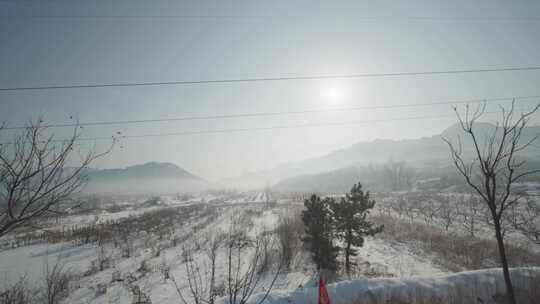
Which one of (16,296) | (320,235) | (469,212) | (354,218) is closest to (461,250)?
(354,218)

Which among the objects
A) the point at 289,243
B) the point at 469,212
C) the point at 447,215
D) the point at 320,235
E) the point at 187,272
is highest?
the point at 187,272

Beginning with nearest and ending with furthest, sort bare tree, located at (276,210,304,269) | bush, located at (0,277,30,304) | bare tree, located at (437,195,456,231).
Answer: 1. bush, located at (0,277,30,304)
2. bare tree, located at (276,210,304,269)
3. bare tree, located at (437,195,456,231)

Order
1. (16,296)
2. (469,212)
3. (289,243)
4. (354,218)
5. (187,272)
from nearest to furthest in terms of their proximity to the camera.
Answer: (187,272) → (16,296) → (354,218) → (289,243) → (469,212)

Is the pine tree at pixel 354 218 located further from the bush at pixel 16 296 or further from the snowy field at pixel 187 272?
the bush at pixel 16 296

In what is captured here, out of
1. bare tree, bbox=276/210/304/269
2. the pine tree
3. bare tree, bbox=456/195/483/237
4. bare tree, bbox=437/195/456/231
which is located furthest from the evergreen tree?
bare tree, bbox=456/195/483/237

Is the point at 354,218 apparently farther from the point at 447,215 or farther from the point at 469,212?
the point at 469,212

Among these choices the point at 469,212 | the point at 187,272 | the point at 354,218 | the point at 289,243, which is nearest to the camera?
the point at 187,272

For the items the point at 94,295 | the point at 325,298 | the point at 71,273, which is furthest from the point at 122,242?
the point at 325,298

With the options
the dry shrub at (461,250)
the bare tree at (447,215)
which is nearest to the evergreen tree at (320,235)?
the dry shrub at (461,250)

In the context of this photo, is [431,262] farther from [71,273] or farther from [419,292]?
[71,273]

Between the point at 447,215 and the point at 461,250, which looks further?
the point at 447,215

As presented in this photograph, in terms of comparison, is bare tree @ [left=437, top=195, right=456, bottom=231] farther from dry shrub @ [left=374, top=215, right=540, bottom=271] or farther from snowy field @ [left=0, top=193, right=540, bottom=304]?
snowy field @ [left=0, top=193, right=540, bottom=304]

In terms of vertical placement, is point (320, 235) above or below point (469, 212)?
above

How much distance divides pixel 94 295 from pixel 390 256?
12.7 m
